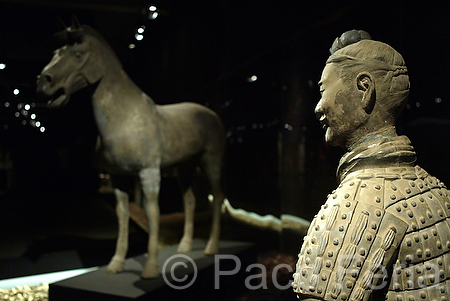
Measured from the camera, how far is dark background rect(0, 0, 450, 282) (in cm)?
367

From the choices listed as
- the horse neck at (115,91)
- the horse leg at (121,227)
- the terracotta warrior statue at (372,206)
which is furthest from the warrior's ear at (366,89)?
the horse leg at (121,227)

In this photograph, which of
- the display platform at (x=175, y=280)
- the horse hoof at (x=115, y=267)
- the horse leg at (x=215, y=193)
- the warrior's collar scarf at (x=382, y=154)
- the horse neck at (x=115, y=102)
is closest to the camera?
the warrior's collar scarf at (x=382, y=154)

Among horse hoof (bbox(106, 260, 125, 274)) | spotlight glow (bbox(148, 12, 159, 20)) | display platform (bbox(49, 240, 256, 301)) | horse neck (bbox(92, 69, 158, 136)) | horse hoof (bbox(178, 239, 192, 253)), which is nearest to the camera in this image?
display platform (bbox(49, 240, 256, 301))

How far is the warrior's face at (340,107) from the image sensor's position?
1.33 metres

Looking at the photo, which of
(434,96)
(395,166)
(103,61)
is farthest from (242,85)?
(395,166)

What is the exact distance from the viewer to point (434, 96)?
2652 mm

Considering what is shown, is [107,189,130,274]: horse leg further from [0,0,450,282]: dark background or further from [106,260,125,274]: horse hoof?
[0,0,450,282]: dark background

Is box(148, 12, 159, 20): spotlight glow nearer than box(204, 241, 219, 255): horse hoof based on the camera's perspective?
Yes

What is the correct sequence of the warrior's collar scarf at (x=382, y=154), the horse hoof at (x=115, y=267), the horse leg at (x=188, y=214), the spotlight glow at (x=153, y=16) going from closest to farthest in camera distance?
the warrior's collar scarf at (x=382, y=154) → the horse hoof at (x=115, y=267) → the spotlight glow at (x=153, y=16) → the horse leg at (x=188, y=214)

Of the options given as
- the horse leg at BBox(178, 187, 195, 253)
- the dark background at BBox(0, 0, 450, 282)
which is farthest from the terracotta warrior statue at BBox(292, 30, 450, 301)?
the horse leg at BBox(178, 187, 195, 253)

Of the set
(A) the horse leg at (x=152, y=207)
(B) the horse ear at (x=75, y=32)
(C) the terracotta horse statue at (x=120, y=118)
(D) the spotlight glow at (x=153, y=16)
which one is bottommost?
(A) the horse leg at (x=152, y=207)

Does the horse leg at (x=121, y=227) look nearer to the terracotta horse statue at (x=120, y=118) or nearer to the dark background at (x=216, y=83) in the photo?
the terracotta horse statue at (x=120, y=118)

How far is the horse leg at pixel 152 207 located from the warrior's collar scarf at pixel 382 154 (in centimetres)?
231

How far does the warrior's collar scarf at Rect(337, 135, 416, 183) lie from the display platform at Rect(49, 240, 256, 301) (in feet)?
7.43
